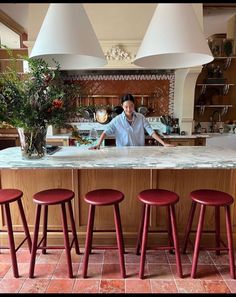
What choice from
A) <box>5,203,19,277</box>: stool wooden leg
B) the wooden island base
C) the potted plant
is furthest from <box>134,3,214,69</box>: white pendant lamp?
<box>5,203,19,277</box>: stool wooden leg

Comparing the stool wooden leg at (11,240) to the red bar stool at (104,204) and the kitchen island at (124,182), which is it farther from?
the red bar stool at (104,204)

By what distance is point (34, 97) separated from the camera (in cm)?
220

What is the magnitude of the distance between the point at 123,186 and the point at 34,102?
3.68 feet

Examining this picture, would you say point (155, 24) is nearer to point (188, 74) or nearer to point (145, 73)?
point (188, 74)

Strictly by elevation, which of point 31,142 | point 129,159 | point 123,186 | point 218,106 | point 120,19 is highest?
point 120,19

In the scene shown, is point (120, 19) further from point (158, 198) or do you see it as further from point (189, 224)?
point (189, 224)

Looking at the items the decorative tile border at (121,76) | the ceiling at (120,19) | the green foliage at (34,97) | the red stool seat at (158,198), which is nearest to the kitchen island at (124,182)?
the red stool seat at (158,198)

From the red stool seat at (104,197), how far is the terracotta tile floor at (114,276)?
65cm

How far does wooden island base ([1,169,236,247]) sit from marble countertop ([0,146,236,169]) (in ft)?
0.53

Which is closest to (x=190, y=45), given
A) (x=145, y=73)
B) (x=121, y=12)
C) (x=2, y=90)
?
(x=2, y=90)

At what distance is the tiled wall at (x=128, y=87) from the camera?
473 cm

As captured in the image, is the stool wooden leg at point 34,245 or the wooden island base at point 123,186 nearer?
the stool wooden leg at point 34,245

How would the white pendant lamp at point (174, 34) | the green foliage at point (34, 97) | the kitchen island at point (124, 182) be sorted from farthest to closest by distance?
the kitchen island at point (124, 182) < the green foliage at point (34, 97) < the white pendant lamp at point (174, 34)

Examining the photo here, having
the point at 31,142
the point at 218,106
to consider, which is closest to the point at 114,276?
the point at 31,142
